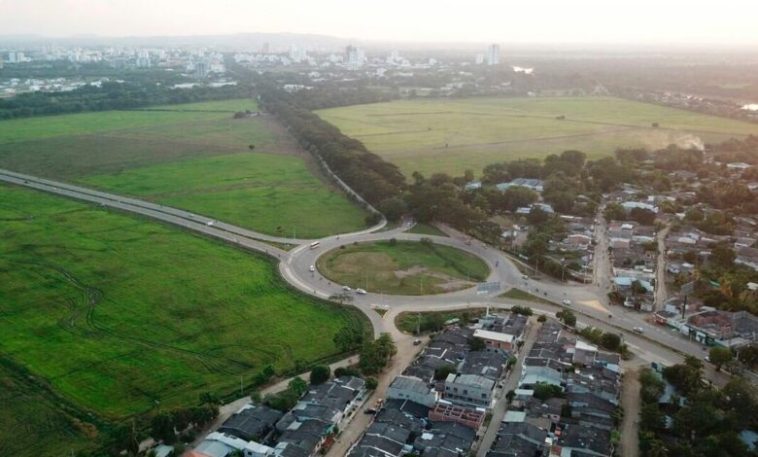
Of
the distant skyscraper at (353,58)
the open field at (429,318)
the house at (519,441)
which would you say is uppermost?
the distant skyscraper at (353,58)

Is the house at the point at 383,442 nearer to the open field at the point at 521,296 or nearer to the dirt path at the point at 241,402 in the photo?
the dirt path at the point at 241,402

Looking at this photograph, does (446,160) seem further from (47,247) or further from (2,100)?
(2,100)

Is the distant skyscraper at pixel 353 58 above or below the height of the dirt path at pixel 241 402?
above

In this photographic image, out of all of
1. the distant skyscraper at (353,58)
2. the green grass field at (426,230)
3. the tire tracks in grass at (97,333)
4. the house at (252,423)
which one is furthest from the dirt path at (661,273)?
the distant skyscraper at (353,58)

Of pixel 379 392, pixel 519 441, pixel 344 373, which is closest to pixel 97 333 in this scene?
pixel 344 373

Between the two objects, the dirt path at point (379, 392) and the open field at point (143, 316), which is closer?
the dirt path at point (379, 392)

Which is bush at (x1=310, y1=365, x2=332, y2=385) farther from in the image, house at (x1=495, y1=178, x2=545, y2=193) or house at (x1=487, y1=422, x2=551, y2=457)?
house at (x1=495, y1=178, x2=545, y2=193)

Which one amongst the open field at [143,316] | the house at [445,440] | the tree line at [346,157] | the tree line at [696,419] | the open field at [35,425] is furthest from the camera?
the tree line at [346,157]

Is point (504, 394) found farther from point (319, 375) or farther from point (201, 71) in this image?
point (201, 71)
